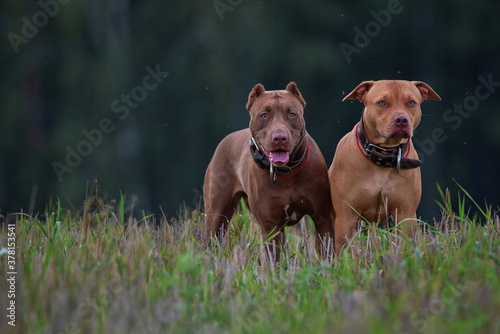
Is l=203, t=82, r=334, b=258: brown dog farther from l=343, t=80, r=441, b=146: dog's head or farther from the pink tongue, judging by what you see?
l=343, t=80, r=441, b=146: dog's head

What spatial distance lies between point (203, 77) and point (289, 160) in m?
16.1

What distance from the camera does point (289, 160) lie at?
603 cm

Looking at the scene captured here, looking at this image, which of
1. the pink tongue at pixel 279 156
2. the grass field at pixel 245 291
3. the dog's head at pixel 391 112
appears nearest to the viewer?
the grass field at pixel 245 291

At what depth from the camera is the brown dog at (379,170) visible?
5.82 metres

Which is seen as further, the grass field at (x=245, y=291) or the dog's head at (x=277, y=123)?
the dog's head at (x=277, y=123)

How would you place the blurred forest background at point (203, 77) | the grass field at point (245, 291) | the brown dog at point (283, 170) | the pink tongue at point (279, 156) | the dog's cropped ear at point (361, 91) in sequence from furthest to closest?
the blurred forest background at point (203, 77)
the dog's cropped ear at point (361, 91)
the brown dog at point (283, 170)
the pink tongue at point (279, 156)
the grass field at point (245, 291)

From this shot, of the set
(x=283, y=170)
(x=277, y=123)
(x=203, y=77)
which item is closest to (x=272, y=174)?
(x=283, y=170)

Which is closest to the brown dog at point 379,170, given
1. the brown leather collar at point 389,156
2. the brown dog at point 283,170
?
the brown leather collar at point 389,156

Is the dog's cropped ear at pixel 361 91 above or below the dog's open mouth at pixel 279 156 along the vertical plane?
above

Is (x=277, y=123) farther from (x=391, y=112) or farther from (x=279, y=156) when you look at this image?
(x=391, y=112)

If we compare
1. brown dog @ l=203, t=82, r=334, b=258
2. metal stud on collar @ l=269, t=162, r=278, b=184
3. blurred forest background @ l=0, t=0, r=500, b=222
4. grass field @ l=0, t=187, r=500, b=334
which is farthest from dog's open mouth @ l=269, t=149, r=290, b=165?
blurred forest background @ l=0, t=0, r=500, b=222

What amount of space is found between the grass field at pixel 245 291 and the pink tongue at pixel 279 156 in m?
0.76

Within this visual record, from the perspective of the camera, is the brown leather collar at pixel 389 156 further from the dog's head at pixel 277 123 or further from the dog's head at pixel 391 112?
the dog's head at pixel 277 123

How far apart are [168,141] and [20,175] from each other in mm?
4525
